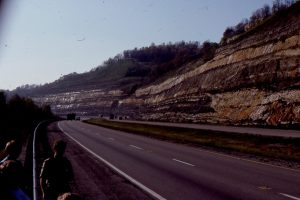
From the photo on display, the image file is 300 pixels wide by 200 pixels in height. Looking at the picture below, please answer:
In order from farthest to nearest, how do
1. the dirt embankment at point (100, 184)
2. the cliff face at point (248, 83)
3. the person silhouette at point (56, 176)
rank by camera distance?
1. the cliff face at point (248, 83)
2. the dirt embankment at point (100, 184)
3. the person silhouette at point (56, 176)

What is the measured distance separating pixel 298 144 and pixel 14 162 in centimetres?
2491

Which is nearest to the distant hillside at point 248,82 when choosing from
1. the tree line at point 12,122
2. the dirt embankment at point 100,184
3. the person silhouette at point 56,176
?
the tree line at point 12,122

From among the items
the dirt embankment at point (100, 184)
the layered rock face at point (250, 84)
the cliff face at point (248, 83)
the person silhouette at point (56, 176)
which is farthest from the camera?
the cliff face at point (248, 83)

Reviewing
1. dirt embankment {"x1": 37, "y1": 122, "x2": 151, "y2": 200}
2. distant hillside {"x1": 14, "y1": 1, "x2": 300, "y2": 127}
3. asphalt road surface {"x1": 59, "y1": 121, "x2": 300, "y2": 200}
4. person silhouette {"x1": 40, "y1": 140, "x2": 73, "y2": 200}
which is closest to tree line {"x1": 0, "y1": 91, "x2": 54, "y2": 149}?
person silhouette {"x1": 40, "y1": 140, "x2": 73, "y2": 200}

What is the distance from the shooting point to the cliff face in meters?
48.8

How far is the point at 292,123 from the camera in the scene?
43312 millimetres

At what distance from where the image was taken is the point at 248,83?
5897cm

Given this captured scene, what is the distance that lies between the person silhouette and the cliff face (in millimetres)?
37457

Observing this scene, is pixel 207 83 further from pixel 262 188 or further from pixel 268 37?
pixel 262 188

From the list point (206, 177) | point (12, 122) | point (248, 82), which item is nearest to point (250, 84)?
point (248, 82)

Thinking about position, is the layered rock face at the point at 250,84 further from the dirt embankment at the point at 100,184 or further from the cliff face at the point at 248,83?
the dirt embankment at the point at 100,184

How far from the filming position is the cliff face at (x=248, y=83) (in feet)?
160

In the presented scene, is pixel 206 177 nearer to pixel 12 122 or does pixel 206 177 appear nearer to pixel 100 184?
pixel 100 184

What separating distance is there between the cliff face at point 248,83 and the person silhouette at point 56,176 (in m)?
37.5
